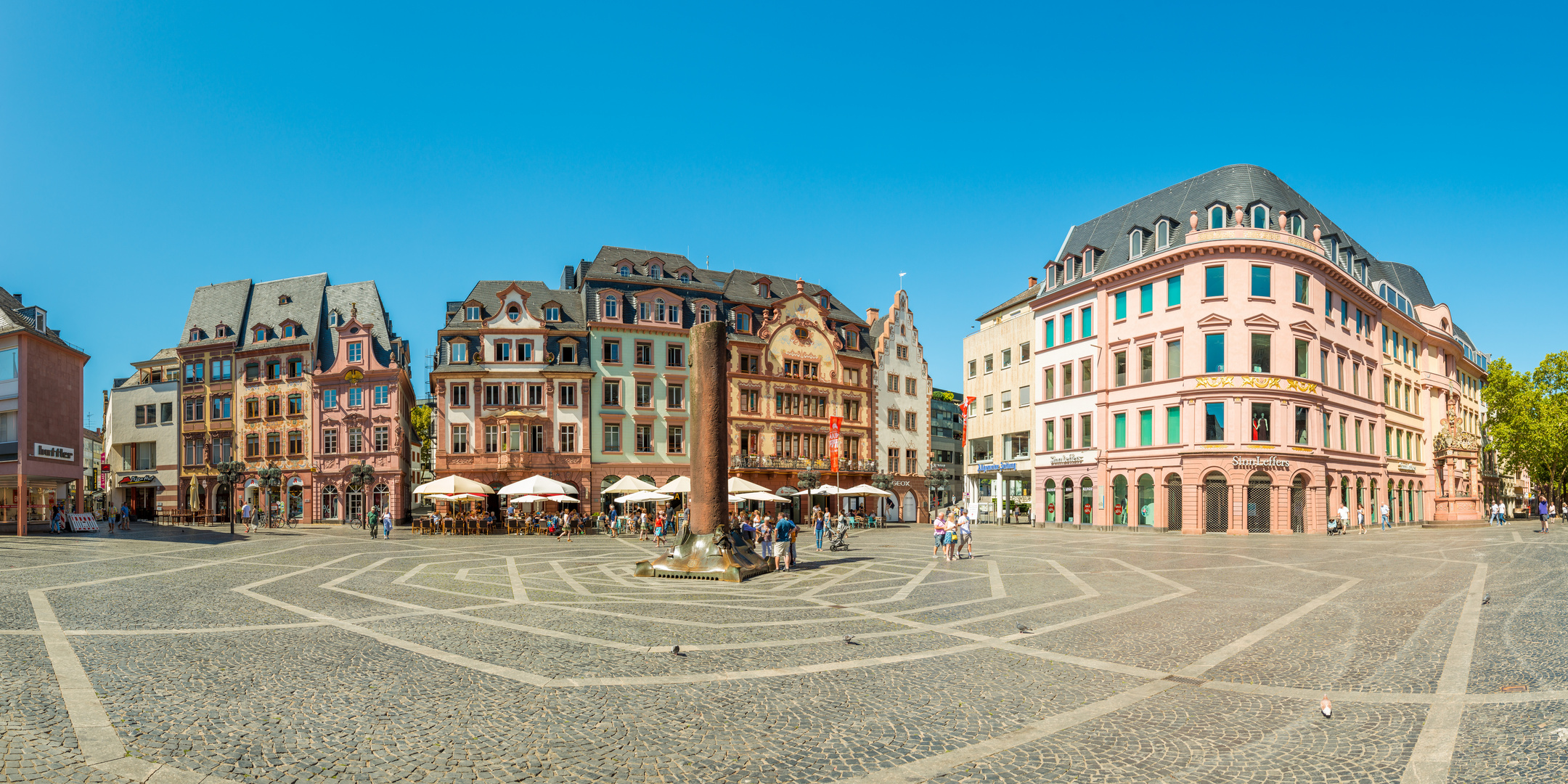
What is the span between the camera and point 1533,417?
239ft

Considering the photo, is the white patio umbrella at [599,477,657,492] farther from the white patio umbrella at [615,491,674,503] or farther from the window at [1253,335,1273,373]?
the window at [1253,335,1273,373]

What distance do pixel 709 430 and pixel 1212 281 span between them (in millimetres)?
35229

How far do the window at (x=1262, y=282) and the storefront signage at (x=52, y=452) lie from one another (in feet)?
198

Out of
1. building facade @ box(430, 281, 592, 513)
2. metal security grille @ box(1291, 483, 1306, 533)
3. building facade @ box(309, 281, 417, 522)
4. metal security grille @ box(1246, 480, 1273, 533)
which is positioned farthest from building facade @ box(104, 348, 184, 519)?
metal security grille @ box(1291, 483, 1306, 533)

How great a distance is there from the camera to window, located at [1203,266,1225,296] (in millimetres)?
46625

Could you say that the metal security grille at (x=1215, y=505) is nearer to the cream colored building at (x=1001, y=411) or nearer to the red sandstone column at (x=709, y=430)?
the cream colored building at (x=1001, y=411)

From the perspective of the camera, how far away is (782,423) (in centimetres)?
6047

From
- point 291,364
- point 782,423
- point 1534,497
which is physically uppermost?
point 291,364

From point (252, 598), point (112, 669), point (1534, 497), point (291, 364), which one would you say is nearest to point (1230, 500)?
point (252, 598)

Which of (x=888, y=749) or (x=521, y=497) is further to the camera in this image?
(x=521, y=497)

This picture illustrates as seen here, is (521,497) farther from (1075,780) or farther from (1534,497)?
(1534,497)

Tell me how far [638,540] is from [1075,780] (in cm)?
3400

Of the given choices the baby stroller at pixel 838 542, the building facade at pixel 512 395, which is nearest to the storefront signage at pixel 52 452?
the building facade at pixel 512 395

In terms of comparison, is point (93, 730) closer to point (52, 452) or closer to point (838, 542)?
point (838, 542)
